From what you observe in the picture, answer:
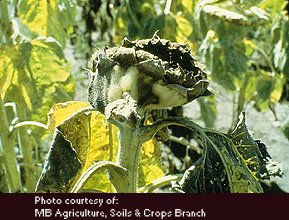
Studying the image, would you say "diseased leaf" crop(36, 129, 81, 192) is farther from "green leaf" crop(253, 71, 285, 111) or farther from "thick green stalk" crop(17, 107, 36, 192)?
"green leaf" crop(253, 71, 285, 111)

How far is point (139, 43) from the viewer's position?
29.1 inches

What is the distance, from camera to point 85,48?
3010 mm

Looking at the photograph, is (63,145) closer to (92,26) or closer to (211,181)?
(211,181)

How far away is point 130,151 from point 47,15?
75 cm

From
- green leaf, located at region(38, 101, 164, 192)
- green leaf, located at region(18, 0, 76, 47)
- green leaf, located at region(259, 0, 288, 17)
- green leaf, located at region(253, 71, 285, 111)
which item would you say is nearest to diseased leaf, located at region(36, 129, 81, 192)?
green leaf, located at region(38, 101, 164, 192)

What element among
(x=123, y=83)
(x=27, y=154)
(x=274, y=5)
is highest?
(x=274, y=5)

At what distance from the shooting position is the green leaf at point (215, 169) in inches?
30.8

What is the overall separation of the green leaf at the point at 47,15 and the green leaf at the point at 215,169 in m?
0.73

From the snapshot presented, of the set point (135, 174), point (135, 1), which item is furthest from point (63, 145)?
point (135, 1)

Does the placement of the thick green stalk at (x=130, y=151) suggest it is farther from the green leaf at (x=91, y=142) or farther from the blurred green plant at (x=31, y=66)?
the blurred green plant at (x=31, y=66)

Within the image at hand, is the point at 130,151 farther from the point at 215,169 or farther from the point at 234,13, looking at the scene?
the point at 234,13

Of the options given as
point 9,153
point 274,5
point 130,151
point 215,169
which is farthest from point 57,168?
point 274,5

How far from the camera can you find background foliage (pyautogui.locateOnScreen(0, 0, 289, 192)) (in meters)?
1.37

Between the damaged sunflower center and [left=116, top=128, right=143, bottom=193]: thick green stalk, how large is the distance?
0.03 metres
